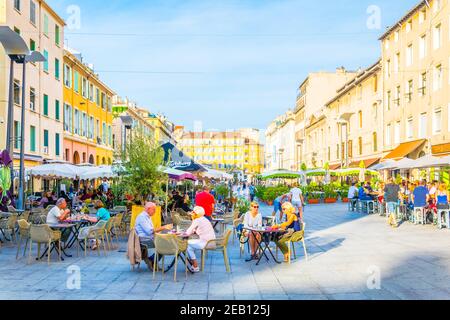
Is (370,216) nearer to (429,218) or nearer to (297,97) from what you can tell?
(429,218)

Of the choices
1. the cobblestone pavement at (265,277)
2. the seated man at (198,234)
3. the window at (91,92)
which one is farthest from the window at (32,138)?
the seated man at (198,234)

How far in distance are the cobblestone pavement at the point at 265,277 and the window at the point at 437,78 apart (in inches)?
799

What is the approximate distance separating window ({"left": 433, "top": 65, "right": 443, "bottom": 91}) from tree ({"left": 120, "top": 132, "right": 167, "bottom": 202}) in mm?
21660

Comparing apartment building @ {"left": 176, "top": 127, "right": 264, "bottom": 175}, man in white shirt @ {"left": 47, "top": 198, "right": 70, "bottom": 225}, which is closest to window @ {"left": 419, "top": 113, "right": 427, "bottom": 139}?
man in white shirt @ {"left": 47, "top": 198, "right": 70, "bottom": 225}

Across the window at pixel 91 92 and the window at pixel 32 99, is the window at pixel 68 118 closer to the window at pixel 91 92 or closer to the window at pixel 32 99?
the window at pixel 91 92

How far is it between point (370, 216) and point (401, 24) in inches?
774

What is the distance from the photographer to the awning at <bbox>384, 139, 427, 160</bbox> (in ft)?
109

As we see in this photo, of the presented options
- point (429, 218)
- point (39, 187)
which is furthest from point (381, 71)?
point (39, 187)

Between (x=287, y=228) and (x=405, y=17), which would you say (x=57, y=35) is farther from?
(x=287, y=228)

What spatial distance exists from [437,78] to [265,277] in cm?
2633

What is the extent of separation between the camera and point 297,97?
9075 cm

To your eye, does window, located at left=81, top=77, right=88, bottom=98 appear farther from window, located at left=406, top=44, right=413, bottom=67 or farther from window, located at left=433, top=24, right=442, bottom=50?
window, located at left=433, top=24, right=442, bottom=50

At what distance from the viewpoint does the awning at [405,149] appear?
1313 inches

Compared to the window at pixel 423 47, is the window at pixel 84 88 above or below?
below
